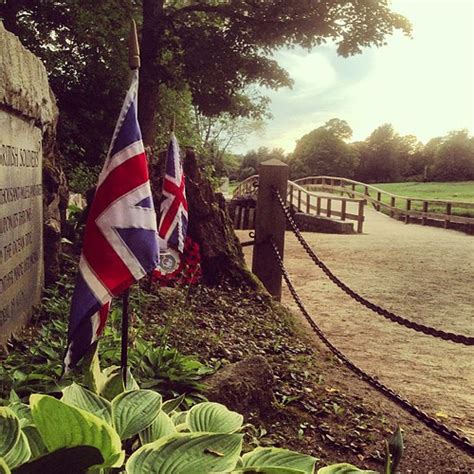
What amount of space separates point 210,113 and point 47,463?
53.3 ft

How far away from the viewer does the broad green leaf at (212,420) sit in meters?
1.78

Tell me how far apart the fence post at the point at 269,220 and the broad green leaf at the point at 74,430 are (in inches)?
185

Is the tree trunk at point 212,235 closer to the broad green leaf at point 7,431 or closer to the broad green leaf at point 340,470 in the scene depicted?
the broad green leaf at point 340,470

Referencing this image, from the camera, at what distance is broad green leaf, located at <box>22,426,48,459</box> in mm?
1488

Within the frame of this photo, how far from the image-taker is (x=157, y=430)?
171 cm

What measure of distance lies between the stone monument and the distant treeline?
45.4 meters

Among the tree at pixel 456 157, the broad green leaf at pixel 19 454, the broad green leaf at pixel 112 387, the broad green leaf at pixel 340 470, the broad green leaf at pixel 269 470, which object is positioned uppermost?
the tree at pixel 456 157

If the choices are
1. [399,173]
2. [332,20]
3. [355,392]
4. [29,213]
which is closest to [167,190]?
[29,213]

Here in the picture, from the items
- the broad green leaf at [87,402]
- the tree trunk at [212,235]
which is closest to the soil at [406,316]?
the tree trunk at [212,235]

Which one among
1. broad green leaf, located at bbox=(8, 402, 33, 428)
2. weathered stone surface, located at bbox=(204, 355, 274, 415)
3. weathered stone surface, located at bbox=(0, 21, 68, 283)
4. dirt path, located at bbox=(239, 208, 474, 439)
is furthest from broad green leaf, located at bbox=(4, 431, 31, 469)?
dirt path, located at bbox=(239, 208, 474, 439)

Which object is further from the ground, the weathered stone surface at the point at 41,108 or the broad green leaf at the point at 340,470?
the weathered stone surface at the point at 41,108

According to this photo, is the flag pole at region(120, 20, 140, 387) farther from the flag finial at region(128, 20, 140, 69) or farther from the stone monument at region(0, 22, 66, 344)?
the stone monument at region(0, 22, 66, 344)

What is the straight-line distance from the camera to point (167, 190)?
532 cm

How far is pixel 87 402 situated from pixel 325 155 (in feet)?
175
